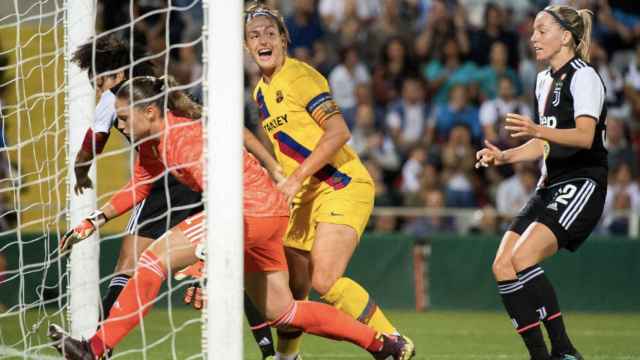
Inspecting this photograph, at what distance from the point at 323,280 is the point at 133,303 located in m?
1.32

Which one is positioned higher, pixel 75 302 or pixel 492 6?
pixel 492 6

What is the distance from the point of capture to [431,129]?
15.6 meters

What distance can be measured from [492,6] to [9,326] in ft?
29.1

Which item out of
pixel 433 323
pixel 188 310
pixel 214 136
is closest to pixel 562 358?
pixel 214 136

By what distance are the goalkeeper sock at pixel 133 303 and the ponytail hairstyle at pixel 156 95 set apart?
2.55 feet

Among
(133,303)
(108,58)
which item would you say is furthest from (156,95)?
(133,303)

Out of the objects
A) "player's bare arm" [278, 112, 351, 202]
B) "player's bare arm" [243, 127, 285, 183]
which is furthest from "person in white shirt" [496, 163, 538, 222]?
"player's bare arm" [278, 112, 351, 202]

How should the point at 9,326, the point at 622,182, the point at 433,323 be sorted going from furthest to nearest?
the point at 622,182 < the point at 433,323 < the point at 9,326

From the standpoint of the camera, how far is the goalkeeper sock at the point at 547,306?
22.6 feet

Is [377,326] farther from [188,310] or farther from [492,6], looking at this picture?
[492,6]

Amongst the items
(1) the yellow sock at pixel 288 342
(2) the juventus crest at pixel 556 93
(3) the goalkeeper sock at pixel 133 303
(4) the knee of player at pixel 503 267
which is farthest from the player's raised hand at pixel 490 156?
(3) the goalkeeper sock at pixel 133 303

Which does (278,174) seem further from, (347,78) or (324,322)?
(347,78)

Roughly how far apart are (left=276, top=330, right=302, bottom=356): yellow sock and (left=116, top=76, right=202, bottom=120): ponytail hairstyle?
172 cm

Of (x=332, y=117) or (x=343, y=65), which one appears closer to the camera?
(x=332, y=117)
